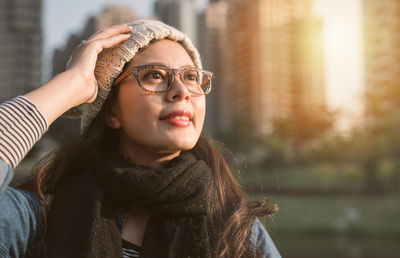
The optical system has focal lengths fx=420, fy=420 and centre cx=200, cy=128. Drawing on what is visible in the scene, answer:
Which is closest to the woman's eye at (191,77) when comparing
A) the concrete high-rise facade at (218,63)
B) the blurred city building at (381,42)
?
the blurred city building at (381,42)

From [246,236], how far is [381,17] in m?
49.1

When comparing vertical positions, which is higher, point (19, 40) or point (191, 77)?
point (19, 40)

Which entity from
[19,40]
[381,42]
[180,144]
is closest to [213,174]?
[180,144]

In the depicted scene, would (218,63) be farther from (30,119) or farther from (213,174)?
(30,119)

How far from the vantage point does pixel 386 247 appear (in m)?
14.5

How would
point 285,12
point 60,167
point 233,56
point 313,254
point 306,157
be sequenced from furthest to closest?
point 285,12 < point 233,56 < point 306,157 < point 313,254 < point 60,167

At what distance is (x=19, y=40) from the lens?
57.6 ft

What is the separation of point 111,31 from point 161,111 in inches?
12.6

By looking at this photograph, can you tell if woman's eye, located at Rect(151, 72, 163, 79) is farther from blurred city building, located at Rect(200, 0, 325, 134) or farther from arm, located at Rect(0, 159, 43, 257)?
blurred city building, located at Rect(200, 0, 325, 134)

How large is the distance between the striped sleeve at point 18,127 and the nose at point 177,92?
A: 0.43m

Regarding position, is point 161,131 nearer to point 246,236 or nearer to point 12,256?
point 246,236

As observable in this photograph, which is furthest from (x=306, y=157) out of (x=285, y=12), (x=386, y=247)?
(x=285, y=12)

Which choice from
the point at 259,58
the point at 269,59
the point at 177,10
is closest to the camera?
the point at 177,10

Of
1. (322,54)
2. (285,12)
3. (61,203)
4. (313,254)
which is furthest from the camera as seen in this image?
(322,54)
